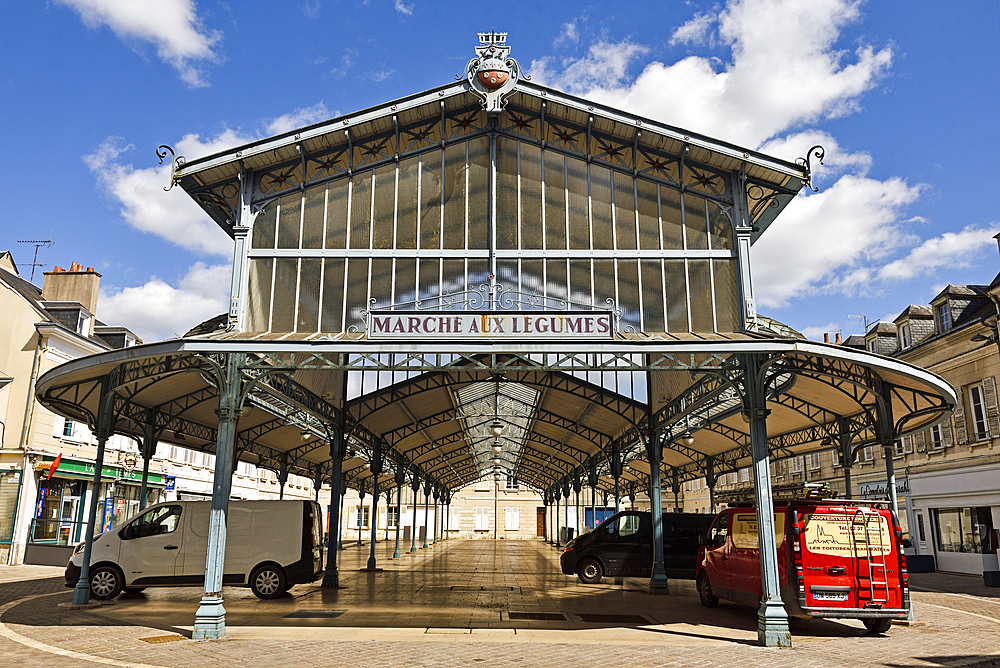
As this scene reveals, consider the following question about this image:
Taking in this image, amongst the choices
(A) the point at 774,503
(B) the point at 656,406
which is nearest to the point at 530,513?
(B) the point at 656,406

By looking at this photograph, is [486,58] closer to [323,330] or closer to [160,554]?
[323,330]

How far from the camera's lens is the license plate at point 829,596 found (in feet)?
37.0

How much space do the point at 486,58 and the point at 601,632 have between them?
9972mm

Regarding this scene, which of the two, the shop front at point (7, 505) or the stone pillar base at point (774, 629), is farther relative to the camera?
the shop front at point (7, 505)

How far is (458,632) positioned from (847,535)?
648 cm

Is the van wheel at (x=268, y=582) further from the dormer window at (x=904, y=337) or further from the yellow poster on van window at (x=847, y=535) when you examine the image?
the dormer window at (x=904, y=337)

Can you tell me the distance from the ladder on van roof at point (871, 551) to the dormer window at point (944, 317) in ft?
60.5

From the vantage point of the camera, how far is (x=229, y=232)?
13.6m

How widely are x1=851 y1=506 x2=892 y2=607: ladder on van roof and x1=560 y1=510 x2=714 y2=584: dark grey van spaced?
8.77 m

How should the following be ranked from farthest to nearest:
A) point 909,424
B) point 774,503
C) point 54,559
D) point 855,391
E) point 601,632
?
point 54,559, point 909,424, point 855,391, point 774,503, point 601,632

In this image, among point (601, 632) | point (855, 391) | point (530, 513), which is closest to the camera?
point (601, 632)

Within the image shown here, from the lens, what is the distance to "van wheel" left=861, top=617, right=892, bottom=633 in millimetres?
11664

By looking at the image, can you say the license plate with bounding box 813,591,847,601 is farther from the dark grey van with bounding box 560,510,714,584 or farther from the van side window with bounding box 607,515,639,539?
the van side window with bounding box 607,515,639,539

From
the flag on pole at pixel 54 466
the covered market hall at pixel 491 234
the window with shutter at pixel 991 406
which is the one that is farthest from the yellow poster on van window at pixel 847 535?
the flag on pole at pixel 54 466
